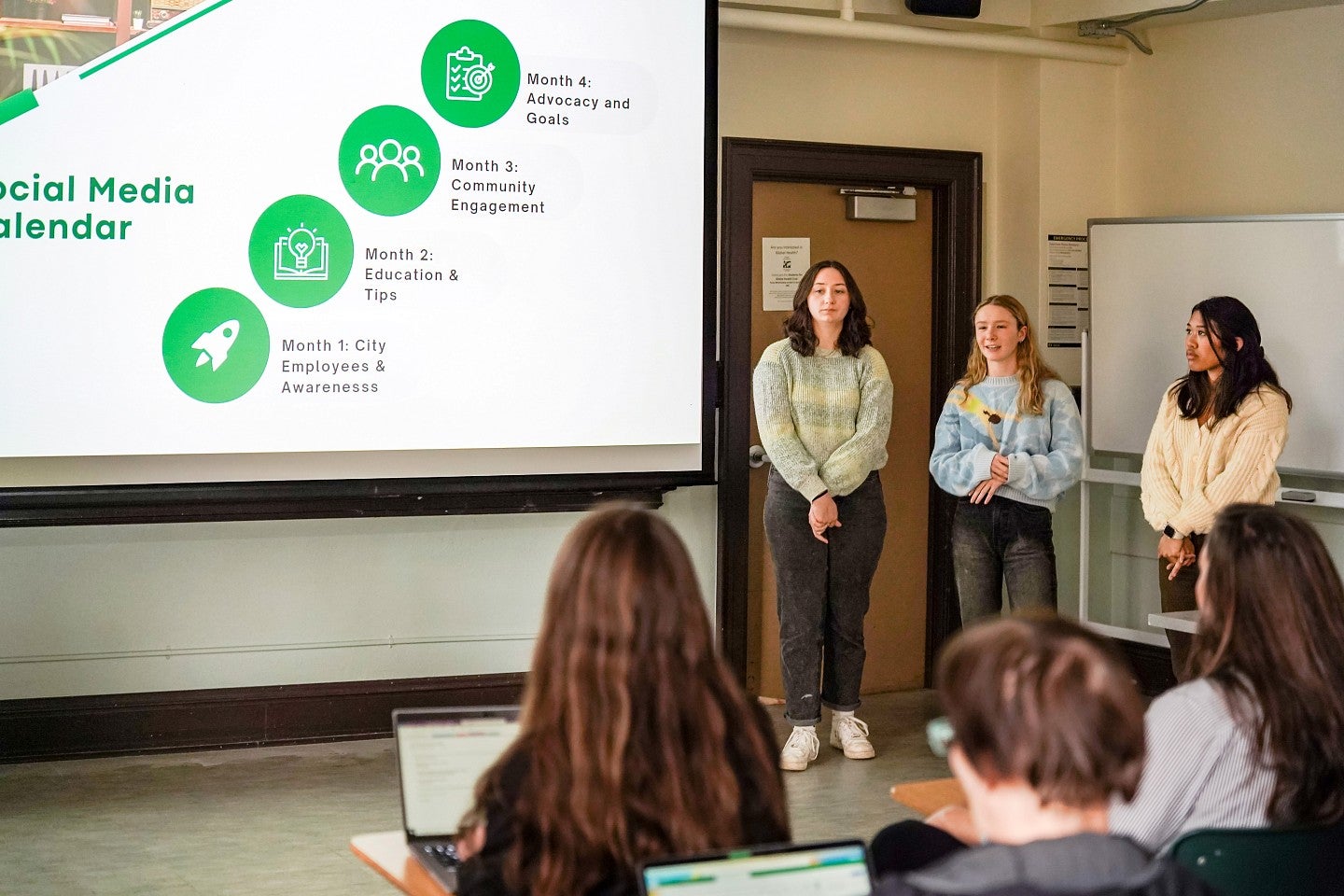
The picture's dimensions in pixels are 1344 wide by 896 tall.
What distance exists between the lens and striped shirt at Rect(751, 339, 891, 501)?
4.37 m

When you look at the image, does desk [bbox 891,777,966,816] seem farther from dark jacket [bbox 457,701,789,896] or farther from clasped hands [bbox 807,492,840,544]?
clasped hands [bbox 807,492,840,544]

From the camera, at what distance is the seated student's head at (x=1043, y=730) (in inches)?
50.8

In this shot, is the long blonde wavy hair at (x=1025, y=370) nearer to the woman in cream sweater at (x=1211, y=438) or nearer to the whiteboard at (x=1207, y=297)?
the woman in cream sweater at (x=1211, y=438)

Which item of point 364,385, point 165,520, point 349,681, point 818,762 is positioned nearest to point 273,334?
point 364,385

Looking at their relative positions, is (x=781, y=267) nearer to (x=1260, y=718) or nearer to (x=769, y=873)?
(x=1260, y=718)

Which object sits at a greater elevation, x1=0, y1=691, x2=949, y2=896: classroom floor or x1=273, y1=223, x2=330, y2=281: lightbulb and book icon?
x1=273, y1=223, x2=330, y2=281: lightbulb and book icon

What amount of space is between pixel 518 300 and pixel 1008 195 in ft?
7.34

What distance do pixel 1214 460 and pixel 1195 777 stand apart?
2459mm

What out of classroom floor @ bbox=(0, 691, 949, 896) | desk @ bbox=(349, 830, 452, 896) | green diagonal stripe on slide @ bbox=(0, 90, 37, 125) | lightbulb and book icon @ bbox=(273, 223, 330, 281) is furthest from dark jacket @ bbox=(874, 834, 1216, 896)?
green diagonal stripe on slide @ bbox=(0, 90, 37, 125)

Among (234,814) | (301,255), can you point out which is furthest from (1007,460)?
(234,814)

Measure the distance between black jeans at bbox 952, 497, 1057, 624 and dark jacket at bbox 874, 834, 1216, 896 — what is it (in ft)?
10.2

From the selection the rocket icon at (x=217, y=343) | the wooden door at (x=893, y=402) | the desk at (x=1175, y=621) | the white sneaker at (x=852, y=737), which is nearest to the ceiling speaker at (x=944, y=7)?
the wooden door at (x=893, y=402)

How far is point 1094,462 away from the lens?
5.45m

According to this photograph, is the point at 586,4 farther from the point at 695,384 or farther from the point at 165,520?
the point at 165,520
